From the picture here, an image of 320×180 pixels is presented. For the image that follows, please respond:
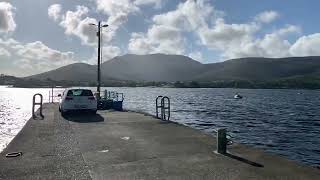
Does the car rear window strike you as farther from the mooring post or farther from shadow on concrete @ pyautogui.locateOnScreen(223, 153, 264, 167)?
shadow on concrete @ pyautogui.locateOnScreen(223, 153, 264, 167)

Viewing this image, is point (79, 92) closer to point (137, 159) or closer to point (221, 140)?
point (137, 159)

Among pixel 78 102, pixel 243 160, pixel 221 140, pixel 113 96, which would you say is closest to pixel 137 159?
pixel 221 140

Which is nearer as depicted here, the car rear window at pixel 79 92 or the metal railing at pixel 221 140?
the metal railing at pixel 221 140

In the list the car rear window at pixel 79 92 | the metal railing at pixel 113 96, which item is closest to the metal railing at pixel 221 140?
the car rear window at pixel 79 92

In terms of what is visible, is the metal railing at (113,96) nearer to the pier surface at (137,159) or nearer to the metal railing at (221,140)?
the pier surface at (137,159)

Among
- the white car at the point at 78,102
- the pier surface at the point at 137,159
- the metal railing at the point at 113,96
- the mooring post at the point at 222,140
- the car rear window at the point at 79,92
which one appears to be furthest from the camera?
the metal railing at the point at 113,96

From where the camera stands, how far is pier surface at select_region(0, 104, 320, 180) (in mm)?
8758

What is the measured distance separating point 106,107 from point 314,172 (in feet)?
75.8

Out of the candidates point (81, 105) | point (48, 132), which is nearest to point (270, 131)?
point (81, 105)

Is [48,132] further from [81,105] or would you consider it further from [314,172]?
[314,172]

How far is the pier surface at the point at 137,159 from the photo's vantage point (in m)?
8.76

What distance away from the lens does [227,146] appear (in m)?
12.1

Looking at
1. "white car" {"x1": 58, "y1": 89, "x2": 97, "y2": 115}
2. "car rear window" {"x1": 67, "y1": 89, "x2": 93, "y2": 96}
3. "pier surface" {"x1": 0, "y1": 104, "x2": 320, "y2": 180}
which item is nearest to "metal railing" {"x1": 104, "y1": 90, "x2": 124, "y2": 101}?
"car rear window" {"x1": 67, "y1": 89, "x2": 93, "y2": 96}

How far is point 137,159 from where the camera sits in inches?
408
